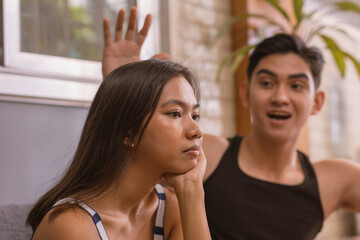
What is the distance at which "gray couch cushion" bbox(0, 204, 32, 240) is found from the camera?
142 cm

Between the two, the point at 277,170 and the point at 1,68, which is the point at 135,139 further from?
the point at 277,170

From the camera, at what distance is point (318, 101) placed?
2.20 m

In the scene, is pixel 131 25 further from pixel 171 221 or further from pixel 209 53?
pixel 209 53

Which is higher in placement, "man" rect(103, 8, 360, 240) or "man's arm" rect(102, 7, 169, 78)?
"man's arm" rect(102, 7, 169, 78)

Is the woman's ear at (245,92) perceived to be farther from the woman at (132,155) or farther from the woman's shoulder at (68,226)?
the woman's shoulder at (68,226)

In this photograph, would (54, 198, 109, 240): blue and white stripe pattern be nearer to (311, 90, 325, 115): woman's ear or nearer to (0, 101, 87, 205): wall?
(0, 101, 87, 205): wall

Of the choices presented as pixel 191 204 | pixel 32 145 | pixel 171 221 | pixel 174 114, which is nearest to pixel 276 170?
pixel 171 221

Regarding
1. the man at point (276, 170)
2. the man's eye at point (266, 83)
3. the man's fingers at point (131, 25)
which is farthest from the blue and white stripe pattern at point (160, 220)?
the man's eye at point (266, 83)

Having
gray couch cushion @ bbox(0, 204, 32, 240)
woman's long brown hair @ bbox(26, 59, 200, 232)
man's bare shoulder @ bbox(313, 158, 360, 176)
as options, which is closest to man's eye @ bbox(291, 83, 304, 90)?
man's bare shoulder @ bbox(313, 158, 360, 176)

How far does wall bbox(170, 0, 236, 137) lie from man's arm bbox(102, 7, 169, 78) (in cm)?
113

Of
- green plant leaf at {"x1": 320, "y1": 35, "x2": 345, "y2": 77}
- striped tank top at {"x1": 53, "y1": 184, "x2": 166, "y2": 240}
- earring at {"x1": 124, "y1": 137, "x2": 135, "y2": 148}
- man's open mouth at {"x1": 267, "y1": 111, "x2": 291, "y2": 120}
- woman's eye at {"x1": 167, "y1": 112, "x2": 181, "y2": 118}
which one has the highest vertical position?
green plant leaf at {"x1": 320, "y1": 35, "x2": 345, "y2": 77}

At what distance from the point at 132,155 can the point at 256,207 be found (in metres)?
0.86

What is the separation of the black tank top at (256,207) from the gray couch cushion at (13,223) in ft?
2.61

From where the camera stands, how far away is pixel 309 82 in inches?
80.3
